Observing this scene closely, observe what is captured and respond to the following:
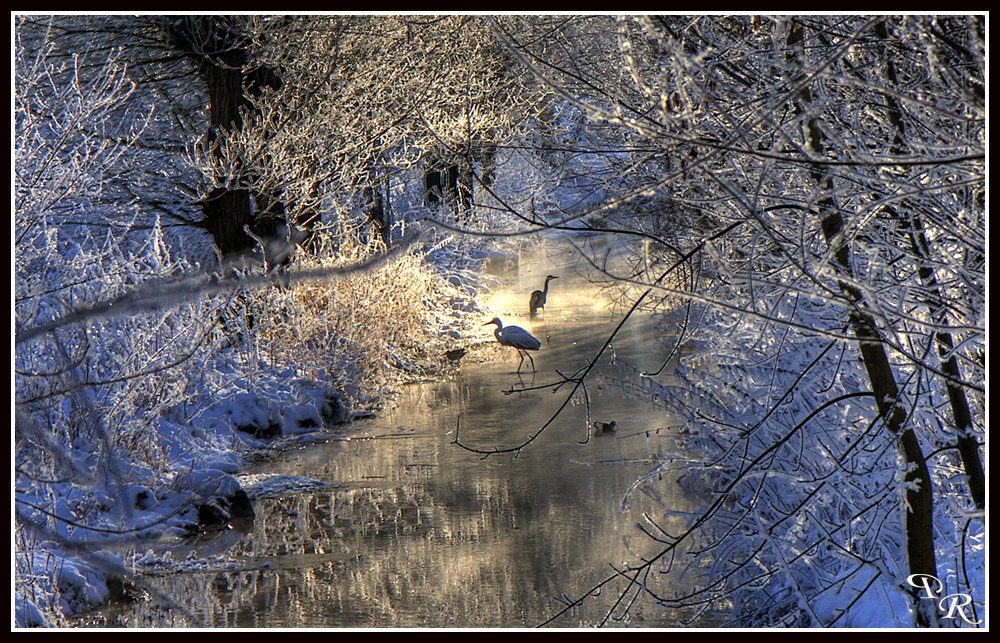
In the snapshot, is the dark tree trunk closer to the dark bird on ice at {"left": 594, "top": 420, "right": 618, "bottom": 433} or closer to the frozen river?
the frozen river

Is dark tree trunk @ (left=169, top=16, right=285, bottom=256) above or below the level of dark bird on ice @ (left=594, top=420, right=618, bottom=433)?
above

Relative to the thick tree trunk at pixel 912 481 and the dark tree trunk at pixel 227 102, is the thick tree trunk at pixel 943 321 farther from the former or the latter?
the dark tree trunk at pixel 227 102

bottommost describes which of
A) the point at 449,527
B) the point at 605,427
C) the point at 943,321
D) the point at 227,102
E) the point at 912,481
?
the point at 449,527

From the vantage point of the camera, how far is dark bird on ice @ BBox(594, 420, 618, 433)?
9094mm

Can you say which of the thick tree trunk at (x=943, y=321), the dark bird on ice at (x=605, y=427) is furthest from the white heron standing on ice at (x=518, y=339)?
the thick tree trunk at (x=943, y=321)

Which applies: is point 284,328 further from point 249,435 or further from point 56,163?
point 56,163

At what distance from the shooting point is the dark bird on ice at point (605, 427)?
9.09 metres

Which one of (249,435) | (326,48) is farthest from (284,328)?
(326,48)

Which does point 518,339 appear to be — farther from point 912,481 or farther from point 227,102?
point 912,481

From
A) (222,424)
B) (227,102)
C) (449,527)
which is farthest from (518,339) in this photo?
(449,527)

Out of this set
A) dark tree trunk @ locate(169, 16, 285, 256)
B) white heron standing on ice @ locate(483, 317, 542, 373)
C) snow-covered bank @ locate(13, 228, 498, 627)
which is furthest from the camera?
white heron standing on ice @ locate(483, 317, 542, 373)

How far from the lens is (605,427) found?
30.1 ft

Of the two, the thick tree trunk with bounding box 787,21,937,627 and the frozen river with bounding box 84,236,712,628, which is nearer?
the thick tree trunk with bounding box 787,21,937,627

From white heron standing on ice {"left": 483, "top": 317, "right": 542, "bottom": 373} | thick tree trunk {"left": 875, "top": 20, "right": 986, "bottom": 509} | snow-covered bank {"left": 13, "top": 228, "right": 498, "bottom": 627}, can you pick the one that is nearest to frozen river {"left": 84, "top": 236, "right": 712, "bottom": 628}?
snow-covered bank {"left": 13, "top": 228, "right": 498, "bottom": 627}
